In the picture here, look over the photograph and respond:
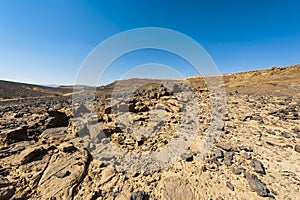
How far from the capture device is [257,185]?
2723mm

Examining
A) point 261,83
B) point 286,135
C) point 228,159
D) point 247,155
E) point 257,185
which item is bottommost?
point 257,185

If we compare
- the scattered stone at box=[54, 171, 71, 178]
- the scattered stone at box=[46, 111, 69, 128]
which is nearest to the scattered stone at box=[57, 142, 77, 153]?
the scattered stone at box=[54, 171, 71, 178]

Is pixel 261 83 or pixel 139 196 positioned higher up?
pixel 261 83

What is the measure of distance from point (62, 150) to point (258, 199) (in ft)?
14.5

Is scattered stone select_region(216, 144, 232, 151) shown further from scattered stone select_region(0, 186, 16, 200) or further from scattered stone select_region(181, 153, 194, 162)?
scattered stone select_region(0, 186, 16, 200)

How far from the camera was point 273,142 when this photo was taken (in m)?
4.27

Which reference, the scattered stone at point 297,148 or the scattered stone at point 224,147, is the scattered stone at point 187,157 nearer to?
the scattered stone at point 224,147

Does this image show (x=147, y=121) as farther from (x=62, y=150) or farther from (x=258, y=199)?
(x=258, y=199)

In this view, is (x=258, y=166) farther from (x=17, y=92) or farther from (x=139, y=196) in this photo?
(x=17, y=92)

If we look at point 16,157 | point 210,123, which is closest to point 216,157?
point 210,123

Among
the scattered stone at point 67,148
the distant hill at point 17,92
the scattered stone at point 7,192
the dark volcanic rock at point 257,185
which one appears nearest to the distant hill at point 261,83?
the distant hill at point 17,92

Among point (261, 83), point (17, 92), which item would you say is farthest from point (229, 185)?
point (17, 92)

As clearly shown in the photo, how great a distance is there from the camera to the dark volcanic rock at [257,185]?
256cm

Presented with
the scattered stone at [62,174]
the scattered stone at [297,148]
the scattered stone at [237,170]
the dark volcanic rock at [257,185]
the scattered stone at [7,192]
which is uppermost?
the scattered stone at [297,148]
